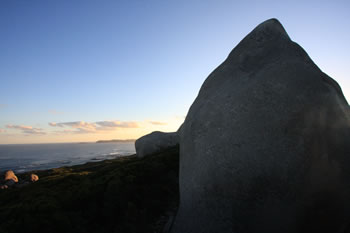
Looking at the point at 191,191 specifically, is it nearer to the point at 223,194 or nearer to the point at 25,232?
the point at 223,194

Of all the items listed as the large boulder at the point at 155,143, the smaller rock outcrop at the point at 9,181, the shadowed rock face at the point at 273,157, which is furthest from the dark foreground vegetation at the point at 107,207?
the smaller rock outcrop at the point at 9,181

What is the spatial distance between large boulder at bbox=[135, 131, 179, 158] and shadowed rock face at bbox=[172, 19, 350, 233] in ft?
45.2

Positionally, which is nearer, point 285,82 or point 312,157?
point 312,157

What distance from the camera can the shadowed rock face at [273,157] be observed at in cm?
372

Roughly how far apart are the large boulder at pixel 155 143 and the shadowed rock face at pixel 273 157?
13789 millimetres

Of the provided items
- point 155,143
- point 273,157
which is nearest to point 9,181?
point 155,143

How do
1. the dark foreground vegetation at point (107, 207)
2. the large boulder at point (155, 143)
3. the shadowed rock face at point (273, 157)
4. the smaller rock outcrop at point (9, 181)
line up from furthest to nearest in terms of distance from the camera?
the smaller rock outcrop at point (9, 181) → the large boulder at point (155, 143) → the dark foreground vegetation at point (107, 207) → the shadowed rock face at point (273, 157)

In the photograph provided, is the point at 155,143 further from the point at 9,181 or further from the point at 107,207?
the point at 9,181

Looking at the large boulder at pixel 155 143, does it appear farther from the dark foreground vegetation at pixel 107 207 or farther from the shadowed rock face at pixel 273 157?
the shadowed rock face at pixel 273 157

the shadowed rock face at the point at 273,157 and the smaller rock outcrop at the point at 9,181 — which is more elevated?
the shadowed rock face at the point at 273,157

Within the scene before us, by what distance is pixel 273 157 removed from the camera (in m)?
3.78

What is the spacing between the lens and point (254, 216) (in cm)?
381

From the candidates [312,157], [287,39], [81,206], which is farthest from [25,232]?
[287,39]

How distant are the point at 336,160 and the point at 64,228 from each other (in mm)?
7433
